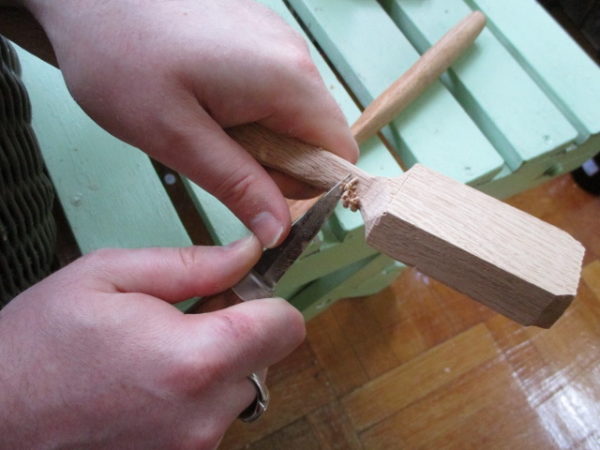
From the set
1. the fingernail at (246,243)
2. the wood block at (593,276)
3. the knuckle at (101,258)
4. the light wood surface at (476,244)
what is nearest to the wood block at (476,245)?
the light wood surface at (476,244)

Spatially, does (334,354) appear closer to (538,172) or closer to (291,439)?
(291,439)

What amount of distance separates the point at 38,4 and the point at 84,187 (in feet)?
0.64

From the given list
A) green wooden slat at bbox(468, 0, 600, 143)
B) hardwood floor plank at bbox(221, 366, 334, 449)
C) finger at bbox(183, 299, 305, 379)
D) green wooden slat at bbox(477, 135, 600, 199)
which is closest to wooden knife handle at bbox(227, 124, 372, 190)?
finger at bbox(183, 299, 305, 379)

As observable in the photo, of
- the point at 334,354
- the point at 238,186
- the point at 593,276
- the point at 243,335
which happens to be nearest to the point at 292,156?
the point at 238,186

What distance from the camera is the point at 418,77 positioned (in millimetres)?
598

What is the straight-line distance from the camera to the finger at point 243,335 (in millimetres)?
356

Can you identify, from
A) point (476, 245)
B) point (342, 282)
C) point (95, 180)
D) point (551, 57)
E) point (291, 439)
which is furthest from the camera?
point (291, 439)

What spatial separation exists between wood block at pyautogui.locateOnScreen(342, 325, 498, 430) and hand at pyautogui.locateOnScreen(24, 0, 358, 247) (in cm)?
62

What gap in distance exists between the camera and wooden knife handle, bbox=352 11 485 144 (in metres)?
0.58

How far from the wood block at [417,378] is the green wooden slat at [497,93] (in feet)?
1.62

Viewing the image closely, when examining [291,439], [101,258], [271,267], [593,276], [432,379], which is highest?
[101,258]

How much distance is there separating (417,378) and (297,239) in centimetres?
64

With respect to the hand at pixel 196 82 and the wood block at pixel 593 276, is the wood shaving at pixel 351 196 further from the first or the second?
the wood block at pixel 593 276

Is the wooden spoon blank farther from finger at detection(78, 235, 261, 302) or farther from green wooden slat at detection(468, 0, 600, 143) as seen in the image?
green wooden slat at detection(468, 0, 600, 143)
